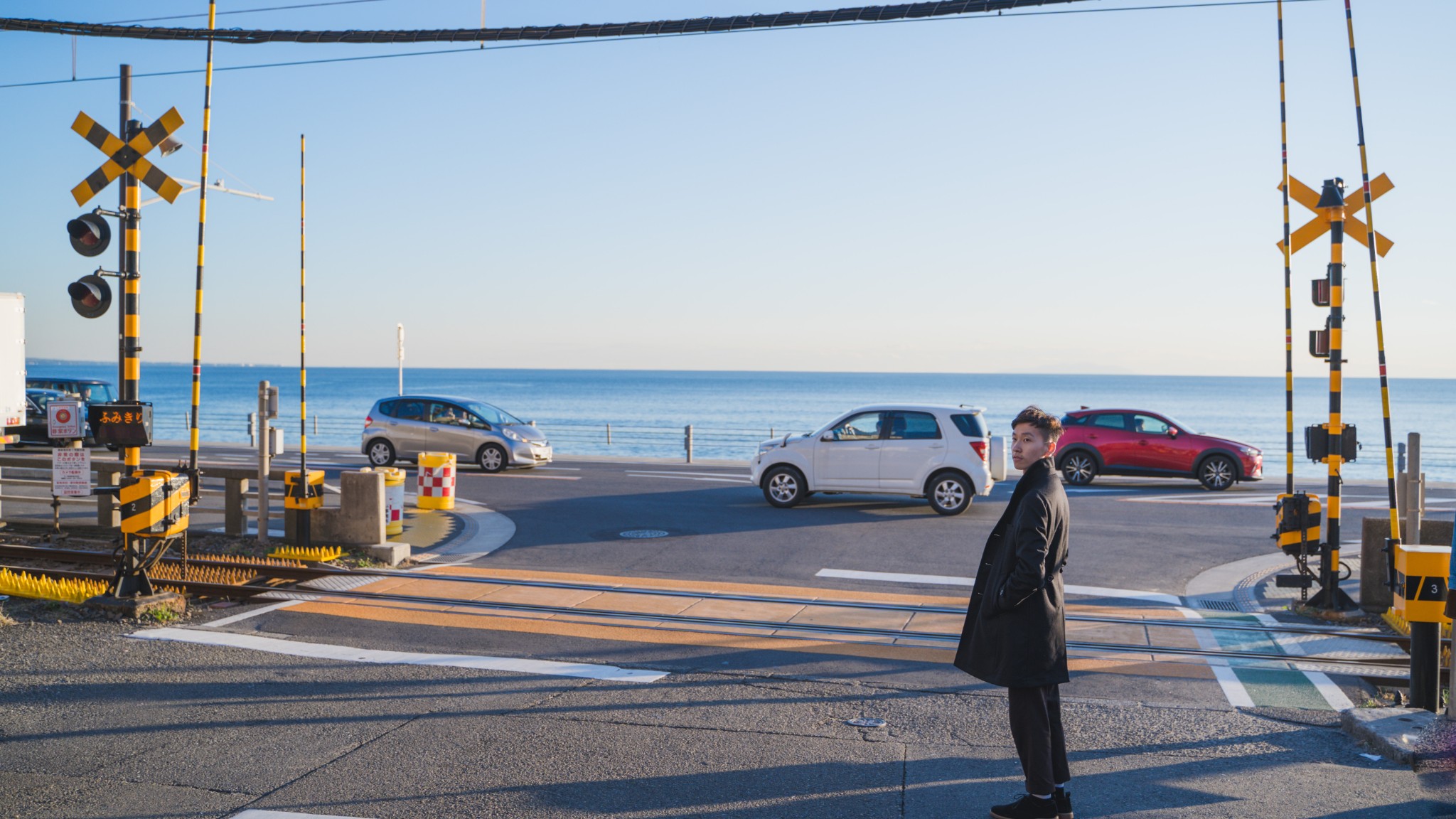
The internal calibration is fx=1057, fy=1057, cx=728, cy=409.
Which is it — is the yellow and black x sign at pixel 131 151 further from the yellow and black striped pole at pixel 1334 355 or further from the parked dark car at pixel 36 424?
the parked dark car at pixel 36 424

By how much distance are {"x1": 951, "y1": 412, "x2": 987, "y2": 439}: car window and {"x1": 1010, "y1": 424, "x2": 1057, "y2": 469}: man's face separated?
11191 mm

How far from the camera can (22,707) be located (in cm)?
641

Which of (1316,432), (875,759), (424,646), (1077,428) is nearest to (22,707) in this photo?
(424,646)

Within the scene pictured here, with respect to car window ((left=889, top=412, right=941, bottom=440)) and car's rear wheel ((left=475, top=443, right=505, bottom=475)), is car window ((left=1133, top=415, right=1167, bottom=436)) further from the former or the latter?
car's rear wheel ((left=475, top=443, right=505, bottom=475))

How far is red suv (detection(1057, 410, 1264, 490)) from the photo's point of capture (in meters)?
20.2

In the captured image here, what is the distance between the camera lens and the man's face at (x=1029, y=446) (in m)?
4.83

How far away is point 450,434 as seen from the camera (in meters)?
22.4

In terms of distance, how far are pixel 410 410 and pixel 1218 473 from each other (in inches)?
657

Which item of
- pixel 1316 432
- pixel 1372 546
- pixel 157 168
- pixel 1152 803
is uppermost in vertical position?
pixel 157 168

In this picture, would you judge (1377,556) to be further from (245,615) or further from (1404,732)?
(245,615)

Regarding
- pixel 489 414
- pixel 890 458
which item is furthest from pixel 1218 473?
pixel 489 414

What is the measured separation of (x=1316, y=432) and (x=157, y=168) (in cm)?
1053

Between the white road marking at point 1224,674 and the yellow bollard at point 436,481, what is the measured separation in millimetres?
10396

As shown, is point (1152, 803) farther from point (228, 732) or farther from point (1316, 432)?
point (1316, 432)
